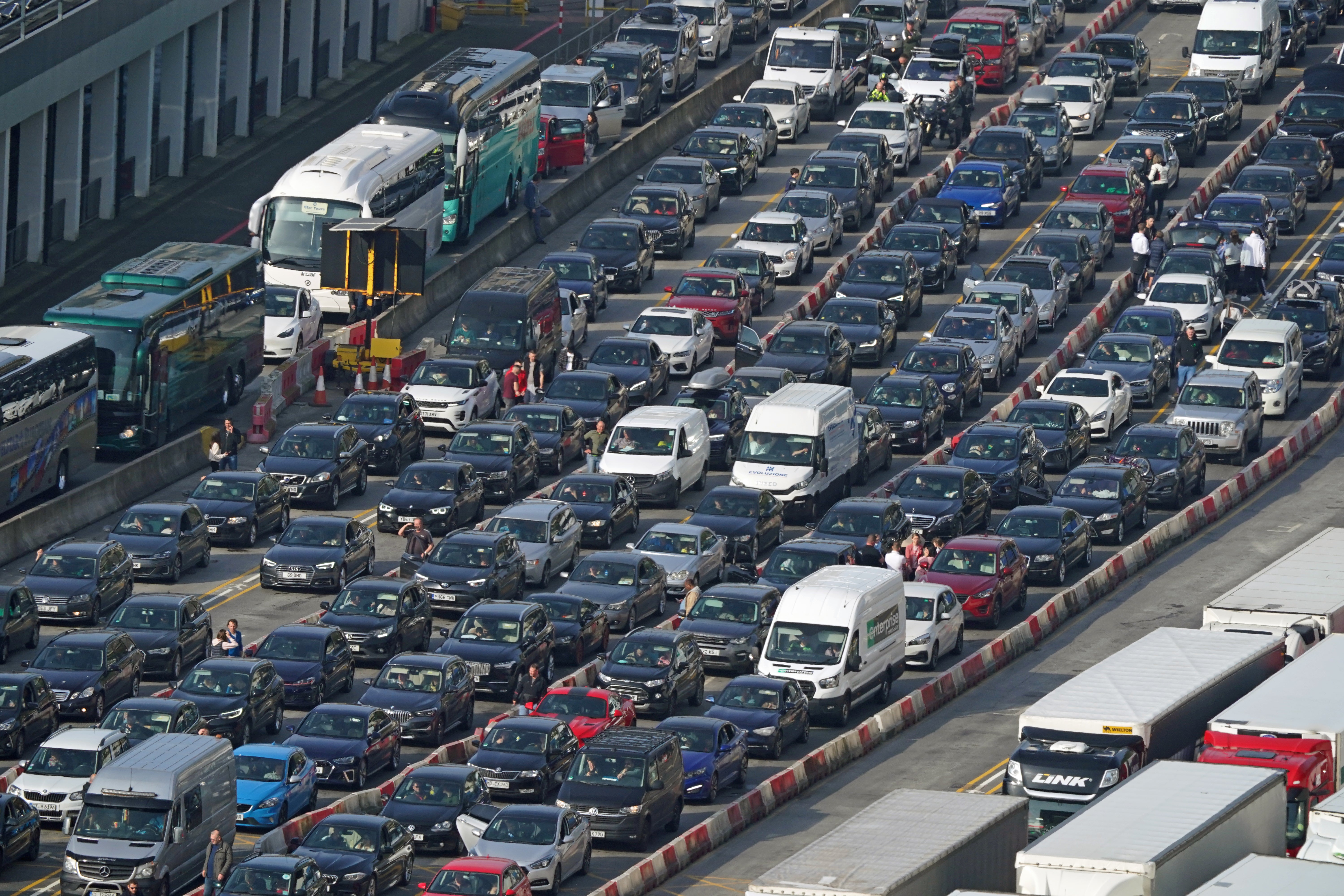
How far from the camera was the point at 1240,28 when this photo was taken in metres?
84.1

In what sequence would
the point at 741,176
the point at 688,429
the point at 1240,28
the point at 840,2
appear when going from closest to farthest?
the point at 688,429, the point at 741,176, the point at 1240,28, the point at 840,2

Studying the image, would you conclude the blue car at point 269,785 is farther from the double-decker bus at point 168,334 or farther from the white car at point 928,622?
the double-decker bus at point 168,334

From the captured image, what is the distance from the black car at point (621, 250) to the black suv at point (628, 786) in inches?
1074

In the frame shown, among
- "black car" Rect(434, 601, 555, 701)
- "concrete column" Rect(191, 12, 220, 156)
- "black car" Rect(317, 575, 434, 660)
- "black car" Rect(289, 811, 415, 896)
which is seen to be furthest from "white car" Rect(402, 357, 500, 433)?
"concrete column" Rect(191, 12, 220, 156)

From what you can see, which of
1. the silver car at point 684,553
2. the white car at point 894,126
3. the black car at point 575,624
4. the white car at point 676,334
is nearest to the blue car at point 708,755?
the black car at point 575,624

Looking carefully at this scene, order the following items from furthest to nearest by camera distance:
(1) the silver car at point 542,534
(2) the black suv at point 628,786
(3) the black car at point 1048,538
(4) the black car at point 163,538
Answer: (3) the black car at point 1048,538
(1) the silver car at point 542,534
(4) the black car at point 163,538
(2) the black suv at point 628,786

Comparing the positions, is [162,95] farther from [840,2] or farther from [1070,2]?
[1070,2]

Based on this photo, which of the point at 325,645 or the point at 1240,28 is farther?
the point at 1240,28

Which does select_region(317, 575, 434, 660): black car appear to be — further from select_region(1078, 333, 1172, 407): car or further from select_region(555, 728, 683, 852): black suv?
select_region(1078, 333, 1172, 407): car

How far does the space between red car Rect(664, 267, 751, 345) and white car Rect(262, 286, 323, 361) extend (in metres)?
8.10

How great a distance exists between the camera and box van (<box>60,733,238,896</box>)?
39.8 m

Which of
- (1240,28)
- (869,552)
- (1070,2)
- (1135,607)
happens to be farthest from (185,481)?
(1070,2)

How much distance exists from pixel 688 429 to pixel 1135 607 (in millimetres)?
9757

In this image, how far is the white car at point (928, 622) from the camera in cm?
4972
